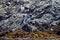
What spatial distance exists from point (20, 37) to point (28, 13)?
157 cm

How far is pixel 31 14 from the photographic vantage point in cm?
891

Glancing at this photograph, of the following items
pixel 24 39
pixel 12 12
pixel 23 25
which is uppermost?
pixel 12 12

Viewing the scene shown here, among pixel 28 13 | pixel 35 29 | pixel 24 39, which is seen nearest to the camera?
pixel 24 39

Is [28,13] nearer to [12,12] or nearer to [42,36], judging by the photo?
[12,12]

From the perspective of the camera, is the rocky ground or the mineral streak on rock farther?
the mineral streak on rock

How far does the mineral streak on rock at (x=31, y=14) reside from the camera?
8.45 meters

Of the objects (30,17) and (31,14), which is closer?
(30,17)

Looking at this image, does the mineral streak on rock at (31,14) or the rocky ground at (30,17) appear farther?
the mineral streak on rock at (31,14)

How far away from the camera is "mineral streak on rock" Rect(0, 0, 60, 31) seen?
8.45m

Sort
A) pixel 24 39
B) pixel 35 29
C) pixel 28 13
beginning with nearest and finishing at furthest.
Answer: pixel 24 39 → pixel 35 29 → pixel 28 13

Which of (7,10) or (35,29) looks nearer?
(35,29)

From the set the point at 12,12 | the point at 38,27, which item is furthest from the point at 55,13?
the point at 12,12

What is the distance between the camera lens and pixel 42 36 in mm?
7719

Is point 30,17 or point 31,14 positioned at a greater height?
point 31,14
